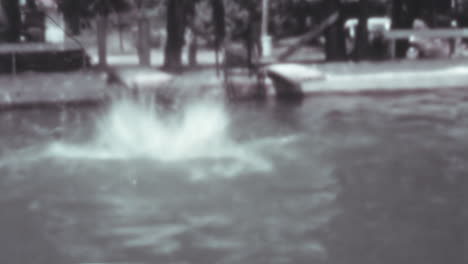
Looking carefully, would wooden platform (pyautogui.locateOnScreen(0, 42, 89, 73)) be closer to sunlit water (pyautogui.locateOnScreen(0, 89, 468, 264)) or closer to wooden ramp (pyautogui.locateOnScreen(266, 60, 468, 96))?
sunlit water (pyautogui.locateOnScreen(0, 89, 468, 264))

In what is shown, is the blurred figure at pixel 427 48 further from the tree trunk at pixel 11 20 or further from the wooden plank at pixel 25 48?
the wooden plank at pixel 25 48

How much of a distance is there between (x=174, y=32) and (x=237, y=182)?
1155 cm

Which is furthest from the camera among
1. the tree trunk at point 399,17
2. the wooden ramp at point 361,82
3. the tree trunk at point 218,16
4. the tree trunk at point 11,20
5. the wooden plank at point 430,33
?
the tree trunk at point 399,17

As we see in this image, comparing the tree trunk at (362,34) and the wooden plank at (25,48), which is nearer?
the wooden plank at (25,48)

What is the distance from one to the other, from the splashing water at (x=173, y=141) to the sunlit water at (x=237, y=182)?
0.02m

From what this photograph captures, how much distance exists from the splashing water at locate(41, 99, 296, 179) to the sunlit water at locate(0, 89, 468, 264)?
0.06 ft

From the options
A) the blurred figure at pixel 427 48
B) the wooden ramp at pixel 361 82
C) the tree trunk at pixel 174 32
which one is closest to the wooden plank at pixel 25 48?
the tree trunk at pixel 174 32

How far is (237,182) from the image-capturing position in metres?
6.98

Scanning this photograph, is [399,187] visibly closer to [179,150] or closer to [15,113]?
[179,150]

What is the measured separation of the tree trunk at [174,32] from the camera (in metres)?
17.6

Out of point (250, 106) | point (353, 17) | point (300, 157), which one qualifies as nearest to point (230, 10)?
point (353, 17)

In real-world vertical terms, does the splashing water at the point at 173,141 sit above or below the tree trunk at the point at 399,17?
below

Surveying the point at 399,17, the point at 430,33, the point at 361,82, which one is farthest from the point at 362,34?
the point at 361,82

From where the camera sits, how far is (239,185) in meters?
6.87
